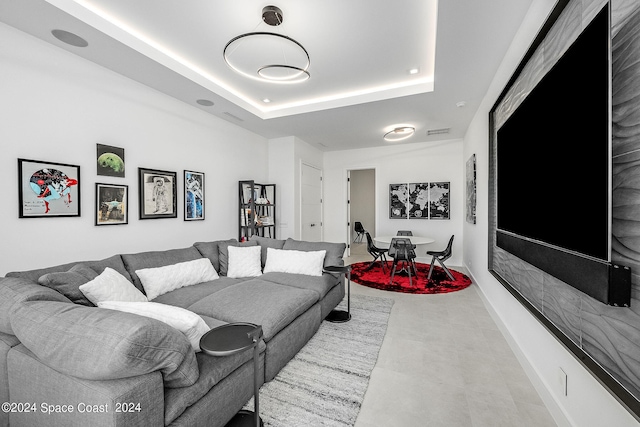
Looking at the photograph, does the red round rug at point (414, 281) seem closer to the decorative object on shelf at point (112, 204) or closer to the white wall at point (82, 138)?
the white wall at point (82, 138)

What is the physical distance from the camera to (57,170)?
2.55m

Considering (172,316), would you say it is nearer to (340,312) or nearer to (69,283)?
(69,283)

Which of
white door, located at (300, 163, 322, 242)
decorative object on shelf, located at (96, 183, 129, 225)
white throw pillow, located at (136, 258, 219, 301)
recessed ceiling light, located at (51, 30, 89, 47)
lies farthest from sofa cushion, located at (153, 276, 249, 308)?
white door, located at (300, 163, 322, 242)

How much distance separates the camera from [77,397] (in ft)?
3.53

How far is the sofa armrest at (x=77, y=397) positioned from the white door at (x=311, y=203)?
4.78 metres

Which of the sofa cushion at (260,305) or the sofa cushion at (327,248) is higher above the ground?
the sofa cushion at (327,248)

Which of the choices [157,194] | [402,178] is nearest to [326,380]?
[157,194]

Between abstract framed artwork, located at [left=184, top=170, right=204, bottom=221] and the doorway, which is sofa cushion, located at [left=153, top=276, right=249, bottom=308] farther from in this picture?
the doorway

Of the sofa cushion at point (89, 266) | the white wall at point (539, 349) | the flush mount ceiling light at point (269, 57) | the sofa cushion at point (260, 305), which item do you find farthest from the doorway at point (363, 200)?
the sofa cushion at point (89, 266)

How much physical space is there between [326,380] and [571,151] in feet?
6.78

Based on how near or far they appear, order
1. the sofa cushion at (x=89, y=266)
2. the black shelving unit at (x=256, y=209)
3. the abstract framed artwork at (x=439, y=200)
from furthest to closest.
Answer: the abstract framed artwork at (x=439, y=200)
the black shelving unit at (x=256, y=209)
the sofa cushion at (x=89, y=266)

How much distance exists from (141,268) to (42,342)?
5.06ft

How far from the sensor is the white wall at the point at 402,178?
20.2 feet

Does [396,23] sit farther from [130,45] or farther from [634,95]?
[130,45]
